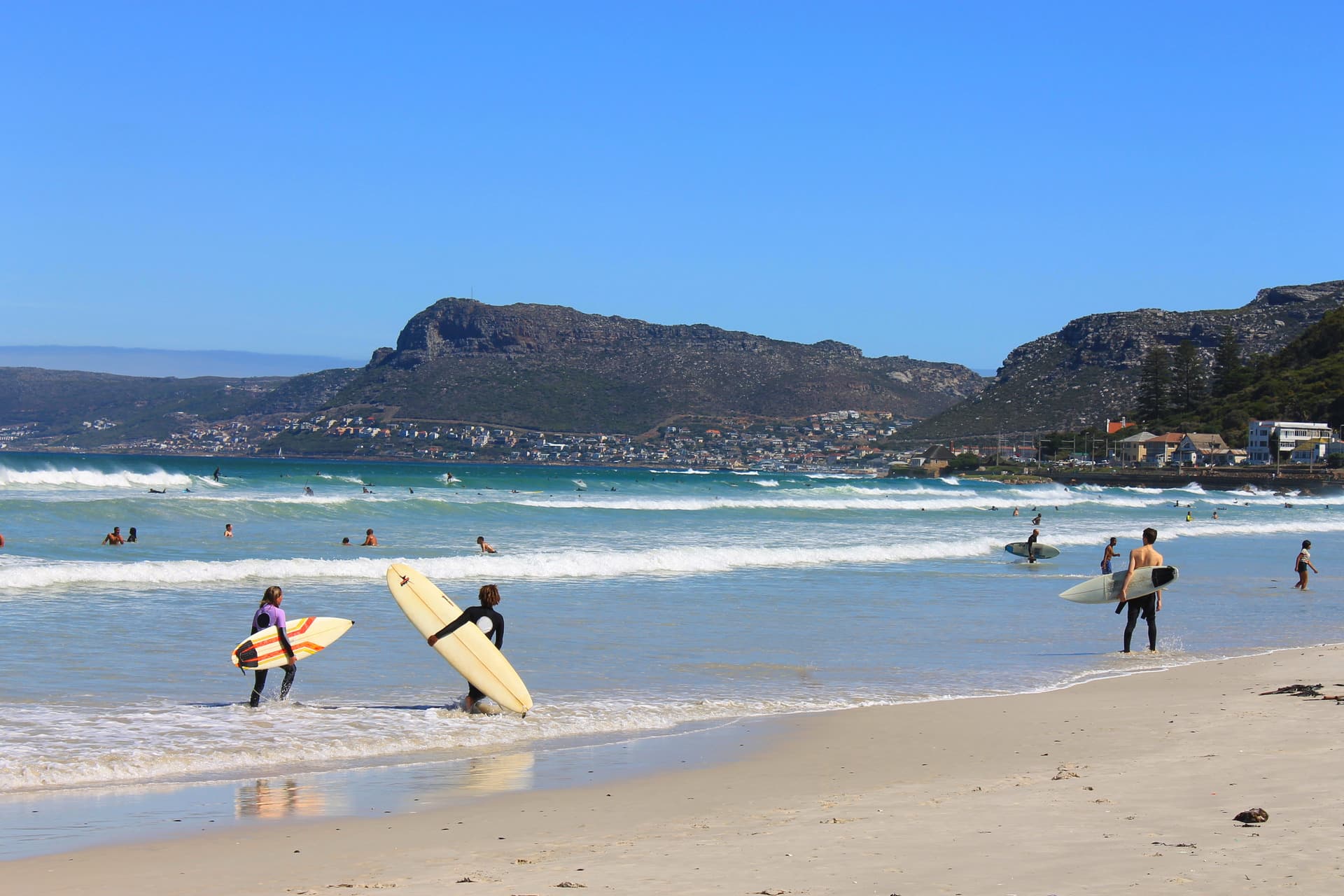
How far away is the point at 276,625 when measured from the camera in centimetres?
1029

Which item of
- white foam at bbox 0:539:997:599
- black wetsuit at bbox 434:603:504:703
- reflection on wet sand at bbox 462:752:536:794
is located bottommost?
white foam at bbox 0:539:997:599

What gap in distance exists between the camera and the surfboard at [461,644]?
32.4ft

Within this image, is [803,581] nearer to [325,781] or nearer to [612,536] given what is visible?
[612,536]

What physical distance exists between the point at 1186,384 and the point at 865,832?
158 metres

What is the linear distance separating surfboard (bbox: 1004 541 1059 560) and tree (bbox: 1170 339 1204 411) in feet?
432

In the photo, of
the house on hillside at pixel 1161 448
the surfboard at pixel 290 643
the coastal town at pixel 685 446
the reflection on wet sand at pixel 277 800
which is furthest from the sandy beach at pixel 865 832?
the coastal town at pixel 685 446

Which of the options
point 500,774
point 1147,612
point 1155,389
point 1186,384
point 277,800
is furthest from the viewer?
point 1186,384

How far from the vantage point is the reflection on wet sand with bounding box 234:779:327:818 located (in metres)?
6.85

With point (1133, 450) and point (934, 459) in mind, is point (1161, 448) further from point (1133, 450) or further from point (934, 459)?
point (934, 459)

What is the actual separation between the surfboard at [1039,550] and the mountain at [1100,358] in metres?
132

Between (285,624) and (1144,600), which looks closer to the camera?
(285,624)

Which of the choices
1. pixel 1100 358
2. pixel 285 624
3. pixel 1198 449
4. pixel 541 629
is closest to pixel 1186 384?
pixel 1100 358

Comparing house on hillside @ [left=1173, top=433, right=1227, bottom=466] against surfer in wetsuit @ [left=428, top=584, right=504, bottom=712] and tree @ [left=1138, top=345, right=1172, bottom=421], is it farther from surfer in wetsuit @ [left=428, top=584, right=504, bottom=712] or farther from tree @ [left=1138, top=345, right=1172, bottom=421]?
surfer in wetsuit @ [left=428, top=584, right=504, bottom=712]

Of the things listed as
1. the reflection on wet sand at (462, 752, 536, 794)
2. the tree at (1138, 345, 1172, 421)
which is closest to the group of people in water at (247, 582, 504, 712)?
the reflection on wet sand at (462, 752, 536, 794)
